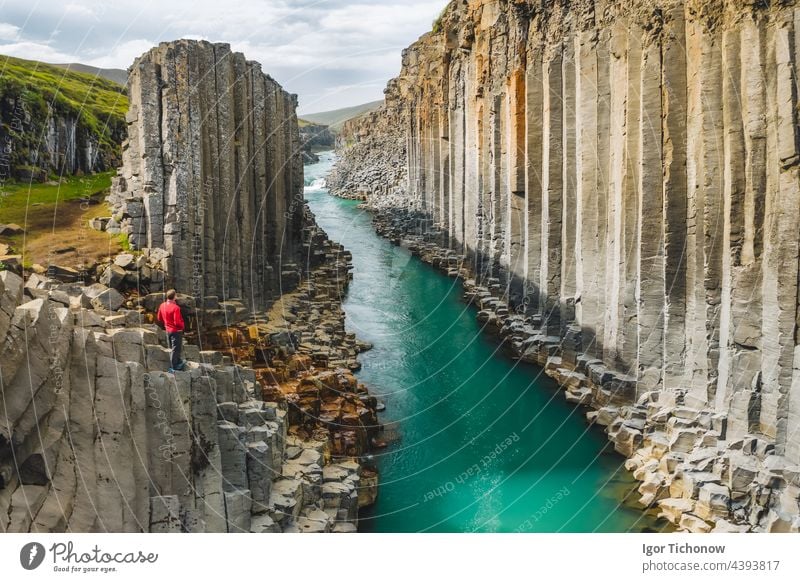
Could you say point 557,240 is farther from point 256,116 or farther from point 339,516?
point 339,516

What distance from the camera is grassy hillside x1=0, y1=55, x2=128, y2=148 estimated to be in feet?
78.0

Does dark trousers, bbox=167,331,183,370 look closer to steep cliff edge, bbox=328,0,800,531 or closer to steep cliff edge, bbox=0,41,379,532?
steep cliff edge, bbox=0,41,379,532

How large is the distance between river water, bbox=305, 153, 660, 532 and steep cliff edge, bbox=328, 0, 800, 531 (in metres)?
0.87

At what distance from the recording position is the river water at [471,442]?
15.6 meters

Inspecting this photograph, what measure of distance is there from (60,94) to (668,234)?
888 inches

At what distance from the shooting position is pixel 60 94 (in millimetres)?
28406

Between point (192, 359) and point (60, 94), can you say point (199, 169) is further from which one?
point (60, 94)

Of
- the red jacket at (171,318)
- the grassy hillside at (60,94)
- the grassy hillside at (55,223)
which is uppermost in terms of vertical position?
the grassy hillside at (60,94)

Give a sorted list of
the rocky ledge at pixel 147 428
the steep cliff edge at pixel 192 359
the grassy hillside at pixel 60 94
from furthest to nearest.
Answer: the grassy hillside at pixel 60 94
the steep cliff edge at pixel 192 359
the rocky ledge at pixel 147 428

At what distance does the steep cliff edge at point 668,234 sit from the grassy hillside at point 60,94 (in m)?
14.5

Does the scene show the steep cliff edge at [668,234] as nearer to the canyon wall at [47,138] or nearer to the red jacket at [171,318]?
the red jacket at [171,318]

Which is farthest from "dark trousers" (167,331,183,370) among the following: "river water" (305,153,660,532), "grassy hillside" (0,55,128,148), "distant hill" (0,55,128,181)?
"grassy hillside" (0,55,128,148)
